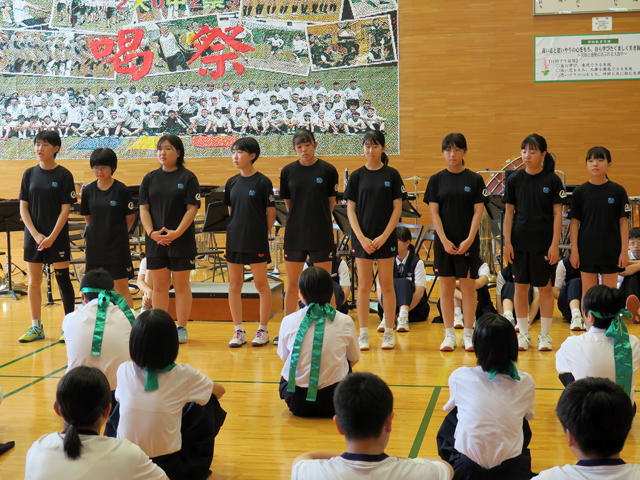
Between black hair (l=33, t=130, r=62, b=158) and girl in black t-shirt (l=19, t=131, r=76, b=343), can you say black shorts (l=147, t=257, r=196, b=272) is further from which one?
black hair (l=33, t=130, r=62, b=158)

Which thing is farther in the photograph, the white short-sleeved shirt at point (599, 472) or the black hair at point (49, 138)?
the black hair at point (49, 138)

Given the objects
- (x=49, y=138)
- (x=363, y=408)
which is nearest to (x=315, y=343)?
(x=363, y=408)

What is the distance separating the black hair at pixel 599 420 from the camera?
1.36 meters

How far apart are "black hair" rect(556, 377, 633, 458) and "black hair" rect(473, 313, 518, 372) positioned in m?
0.63

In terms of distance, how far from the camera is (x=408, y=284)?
16.8ft

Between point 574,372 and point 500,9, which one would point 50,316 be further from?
point 500,9

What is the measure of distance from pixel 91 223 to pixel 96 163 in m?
0.46

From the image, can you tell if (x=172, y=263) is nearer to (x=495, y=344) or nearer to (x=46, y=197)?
(x=46, y=197)

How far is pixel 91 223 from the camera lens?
4.48 metres

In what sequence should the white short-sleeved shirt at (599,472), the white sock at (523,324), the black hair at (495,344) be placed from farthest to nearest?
the white sock at (523,324) → the black hair at (495,344) → the white short-sleeved shirt at (599,472)

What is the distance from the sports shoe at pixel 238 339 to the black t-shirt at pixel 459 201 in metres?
1.60

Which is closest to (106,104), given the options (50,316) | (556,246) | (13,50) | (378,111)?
(13,50)

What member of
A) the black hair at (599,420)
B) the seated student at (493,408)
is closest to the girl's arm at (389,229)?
the seated student at (493,408)

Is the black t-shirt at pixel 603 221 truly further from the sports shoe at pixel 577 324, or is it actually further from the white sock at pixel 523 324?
the sports shoe at pixel 577 324
